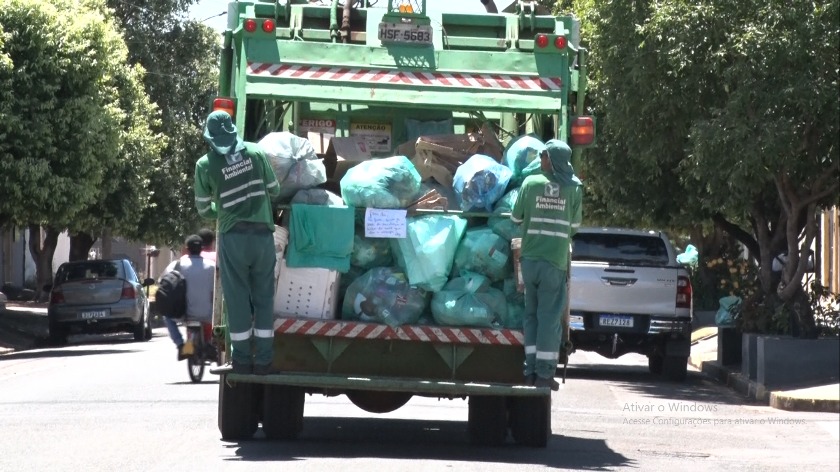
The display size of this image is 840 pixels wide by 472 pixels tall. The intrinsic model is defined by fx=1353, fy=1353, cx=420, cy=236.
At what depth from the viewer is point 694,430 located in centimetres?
1192

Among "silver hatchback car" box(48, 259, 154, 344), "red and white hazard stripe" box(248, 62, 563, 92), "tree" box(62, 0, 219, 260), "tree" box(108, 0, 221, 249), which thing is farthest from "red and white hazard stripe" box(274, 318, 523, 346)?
"tree" box(108, 0, 221, 249)

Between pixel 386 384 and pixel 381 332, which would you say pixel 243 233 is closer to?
pixel 381 332

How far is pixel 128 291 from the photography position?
24.9 metres

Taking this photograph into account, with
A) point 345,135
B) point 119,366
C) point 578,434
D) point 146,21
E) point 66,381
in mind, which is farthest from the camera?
point 146,21

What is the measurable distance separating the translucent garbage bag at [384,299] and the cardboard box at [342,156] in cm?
103

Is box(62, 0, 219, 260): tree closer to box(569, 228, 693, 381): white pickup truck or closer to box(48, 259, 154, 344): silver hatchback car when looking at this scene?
box(48, 259, 154, 344): silver hatchback car

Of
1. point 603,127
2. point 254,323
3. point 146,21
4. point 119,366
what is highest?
point 146,21

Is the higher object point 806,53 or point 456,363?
point 806,53

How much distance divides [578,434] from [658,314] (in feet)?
17.9

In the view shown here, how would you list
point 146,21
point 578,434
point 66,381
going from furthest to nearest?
point 146,21
point 66,381
point 578,434

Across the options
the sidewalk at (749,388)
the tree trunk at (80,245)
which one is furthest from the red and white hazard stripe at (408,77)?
the tree trunk at (80,245)

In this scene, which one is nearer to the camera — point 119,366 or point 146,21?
point 119,366

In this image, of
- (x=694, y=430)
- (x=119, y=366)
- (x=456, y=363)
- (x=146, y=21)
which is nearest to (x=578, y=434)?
(x=694, y=430)

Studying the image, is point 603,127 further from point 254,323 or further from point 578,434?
point 254,323
